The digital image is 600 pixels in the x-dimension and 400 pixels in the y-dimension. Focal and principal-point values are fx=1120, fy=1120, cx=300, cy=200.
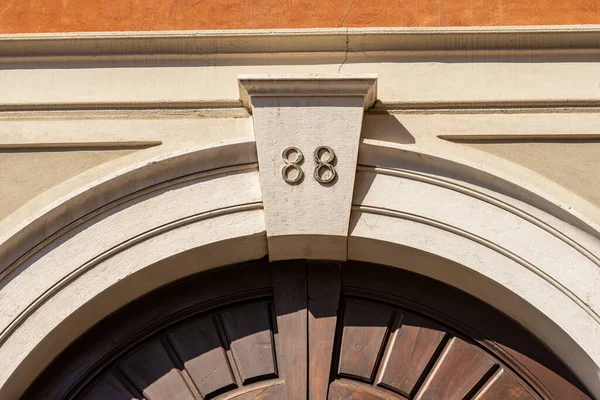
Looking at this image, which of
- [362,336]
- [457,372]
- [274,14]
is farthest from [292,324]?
[274,14]

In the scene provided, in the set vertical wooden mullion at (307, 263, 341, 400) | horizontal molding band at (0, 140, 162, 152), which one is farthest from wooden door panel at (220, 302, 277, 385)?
horizontal molding band at (0, 140, 162, 152)

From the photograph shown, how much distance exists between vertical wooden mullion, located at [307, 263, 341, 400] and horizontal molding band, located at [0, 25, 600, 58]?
93 cm

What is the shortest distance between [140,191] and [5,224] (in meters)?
0.55

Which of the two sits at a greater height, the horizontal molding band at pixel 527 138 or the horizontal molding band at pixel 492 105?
the horizontal molding band at pixel 492 105

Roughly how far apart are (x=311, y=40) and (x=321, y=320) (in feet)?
3.79

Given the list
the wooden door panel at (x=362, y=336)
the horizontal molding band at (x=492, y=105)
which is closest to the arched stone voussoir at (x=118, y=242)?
the wooden door panel at (x=362, y=336)

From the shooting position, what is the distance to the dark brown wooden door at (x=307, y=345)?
4469mm

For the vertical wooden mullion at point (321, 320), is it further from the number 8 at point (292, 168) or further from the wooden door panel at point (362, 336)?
the number 8 at point (292, 168)

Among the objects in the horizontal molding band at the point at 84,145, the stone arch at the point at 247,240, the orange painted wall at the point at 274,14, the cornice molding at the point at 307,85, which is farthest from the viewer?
the orange painted wall at the point at 274,14

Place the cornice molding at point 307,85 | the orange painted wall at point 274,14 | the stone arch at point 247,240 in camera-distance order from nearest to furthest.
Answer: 1. the stone arch at point 247,240
2. the cornice molding at point 307,85
3. the orange painted wall at point 274,14

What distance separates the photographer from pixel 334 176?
4.44 m

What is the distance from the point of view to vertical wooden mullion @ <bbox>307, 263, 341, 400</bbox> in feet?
14.7

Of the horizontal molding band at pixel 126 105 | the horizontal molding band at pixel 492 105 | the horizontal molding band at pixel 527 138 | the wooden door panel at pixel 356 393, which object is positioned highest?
the horizontal molding band at pixel 492 105

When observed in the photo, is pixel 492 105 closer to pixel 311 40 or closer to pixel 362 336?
pixel 311 40
